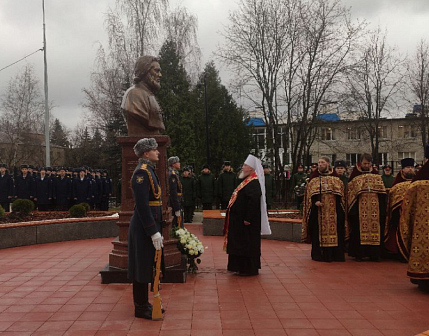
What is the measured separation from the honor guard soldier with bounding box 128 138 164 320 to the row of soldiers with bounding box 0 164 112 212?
432 inches

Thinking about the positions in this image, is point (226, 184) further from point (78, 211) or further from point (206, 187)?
point (78, 211)

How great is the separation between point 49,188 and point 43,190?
8.0 inches

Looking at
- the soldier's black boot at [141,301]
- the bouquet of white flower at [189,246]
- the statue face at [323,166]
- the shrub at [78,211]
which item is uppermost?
the statue face at [323,166]

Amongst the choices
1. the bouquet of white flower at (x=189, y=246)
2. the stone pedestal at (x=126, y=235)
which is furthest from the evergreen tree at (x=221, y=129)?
the stone pedestal at (x=126, y=235)

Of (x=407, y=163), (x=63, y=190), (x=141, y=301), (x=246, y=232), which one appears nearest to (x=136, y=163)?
(x=246, y=232)

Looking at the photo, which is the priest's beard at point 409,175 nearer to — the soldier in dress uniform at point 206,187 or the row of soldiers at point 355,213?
the row of soldiers at point 355,213

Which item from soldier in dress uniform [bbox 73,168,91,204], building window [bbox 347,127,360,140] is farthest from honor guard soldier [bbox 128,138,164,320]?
building window [bbox 347,127,360,140]

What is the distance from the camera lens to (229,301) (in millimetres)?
5773

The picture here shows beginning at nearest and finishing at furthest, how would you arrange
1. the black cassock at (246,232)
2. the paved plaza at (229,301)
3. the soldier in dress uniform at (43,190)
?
1. the paved plaza at (229,301)
2. the black cassock at (246,232)
3. the soldier in dress uniform at (43,190)

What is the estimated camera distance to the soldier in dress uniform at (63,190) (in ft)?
50.6

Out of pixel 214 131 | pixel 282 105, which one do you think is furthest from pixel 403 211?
pixel 214 131

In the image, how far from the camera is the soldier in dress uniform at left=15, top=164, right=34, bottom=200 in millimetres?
15492

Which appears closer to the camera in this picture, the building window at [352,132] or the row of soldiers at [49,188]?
the row of soldiers at [49,188]

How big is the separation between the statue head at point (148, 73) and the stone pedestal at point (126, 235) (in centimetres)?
94
